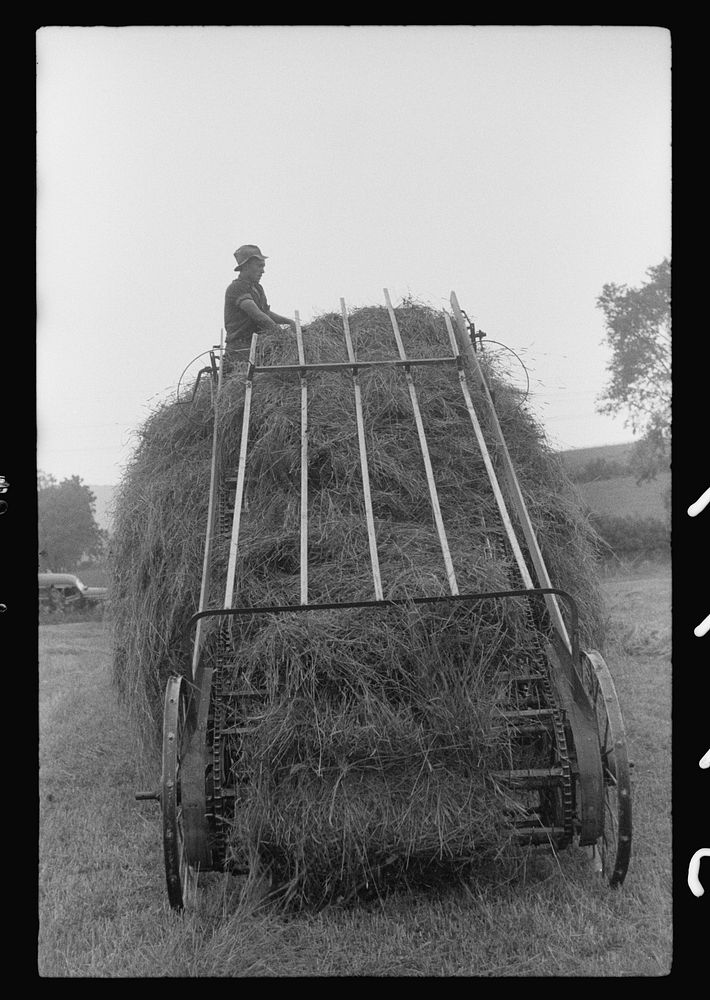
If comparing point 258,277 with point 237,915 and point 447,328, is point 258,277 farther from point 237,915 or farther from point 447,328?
point 237,915

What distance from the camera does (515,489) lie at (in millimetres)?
4117

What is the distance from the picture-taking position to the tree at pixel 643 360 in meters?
3.99

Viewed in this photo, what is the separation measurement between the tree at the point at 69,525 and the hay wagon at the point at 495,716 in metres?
1.09

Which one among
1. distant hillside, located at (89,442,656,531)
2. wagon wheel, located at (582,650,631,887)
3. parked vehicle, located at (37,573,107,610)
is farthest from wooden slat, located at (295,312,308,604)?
parked vehicle, located at (37,573,107,610)

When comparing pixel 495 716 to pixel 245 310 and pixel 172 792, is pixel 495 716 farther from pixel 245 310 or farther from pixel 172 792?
pixel 245 310

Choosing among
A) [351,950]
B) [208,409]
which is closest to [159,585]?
[208,409]

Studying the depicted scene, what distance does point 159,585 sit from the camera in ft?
14.8

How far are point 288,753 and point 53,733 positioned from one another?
7.48ft
